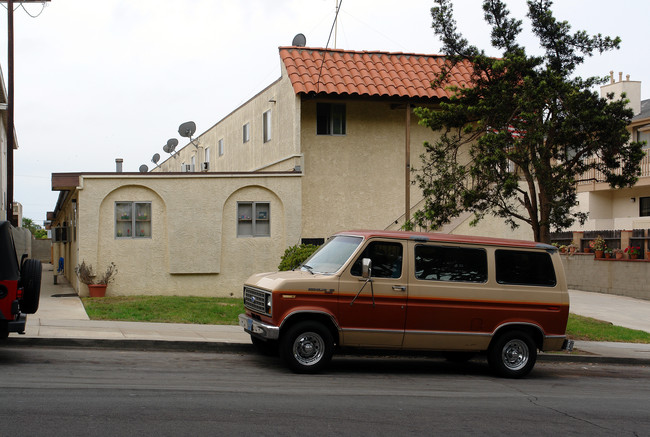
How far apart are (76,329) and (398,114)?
14.6 metres

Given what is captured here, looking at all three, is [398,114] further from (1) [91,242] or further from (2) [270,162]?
(1) [91,242]

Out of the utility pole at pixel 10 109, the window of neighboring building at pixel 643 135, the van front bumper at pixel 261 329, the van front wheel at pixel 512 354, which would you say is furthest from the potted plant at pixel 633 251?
the utility pole at pixel 10 109

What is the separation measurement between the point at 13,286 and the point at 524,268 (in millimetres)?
7823

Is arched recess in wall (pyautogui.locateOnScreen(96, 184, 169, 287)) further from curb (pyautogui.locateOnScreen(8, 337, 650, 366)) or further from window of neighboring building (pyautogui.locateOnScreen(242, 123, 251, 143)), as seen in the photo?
curb (pyautogui.locateOnScreen(8, 337, 650, 366))

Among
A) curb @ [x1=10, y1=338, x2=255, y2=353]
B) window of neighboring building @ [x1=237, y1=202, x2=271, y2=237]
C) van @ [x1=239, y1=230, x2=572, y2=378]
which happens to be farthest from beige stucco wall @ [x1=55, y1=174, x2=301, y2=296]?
van @ [x1=239, y1=230, x2=572, y2=378]

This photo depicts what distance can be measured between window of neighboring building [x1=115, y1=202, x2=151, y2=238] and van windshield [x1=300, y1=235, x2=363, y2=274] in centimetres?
1082

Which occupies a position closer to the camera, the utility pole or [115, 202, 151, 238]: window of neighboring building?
the utility pole

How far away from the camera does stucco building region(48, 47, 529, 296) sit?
813 inches

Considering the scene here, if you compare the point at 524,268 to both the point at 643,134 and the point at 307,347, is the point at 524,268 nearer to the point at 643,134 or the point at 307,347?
the point at 307,347

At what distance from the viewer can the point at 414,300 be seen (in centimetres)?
1067

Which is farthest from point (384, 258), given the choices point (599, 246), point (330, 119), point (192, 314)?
point (599, 246)

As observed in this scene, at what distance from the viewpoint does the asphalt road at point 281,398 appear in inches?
281

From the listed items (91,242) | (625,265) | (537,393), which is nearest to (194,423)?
(537,393)

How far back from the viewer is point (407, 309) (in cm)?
1063
